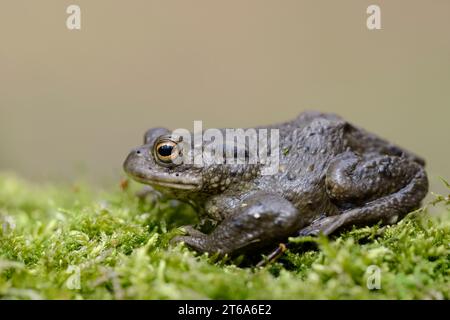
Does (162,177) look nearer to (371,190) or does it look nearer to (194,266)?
(194,266)

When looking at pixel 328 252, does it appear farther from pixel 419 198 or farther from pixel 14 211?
pixel 14 211

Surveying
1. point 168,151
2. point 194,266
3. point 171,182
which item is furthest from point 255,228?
point 168,151

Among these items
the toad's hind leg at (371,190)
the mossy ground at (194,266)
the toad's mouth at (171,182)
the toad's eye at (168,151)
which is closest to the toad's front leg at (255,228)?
the mossy ground at (194,266)

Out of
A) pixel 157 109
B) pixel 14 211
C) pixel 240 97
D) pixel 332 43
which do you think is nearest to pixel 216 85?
pixel 240 97

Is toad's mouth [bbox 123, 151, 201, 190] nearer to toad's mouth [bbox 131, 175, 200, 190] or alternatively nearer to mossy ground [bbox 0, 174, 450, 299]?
toad's mouth [bbox 131, 175, 200, 190]

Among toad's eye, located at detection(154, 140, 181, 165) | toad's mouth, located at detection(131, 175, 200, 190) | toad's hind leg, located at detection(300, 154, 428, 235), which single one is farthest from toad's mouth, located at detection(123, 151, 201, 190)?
toad's hind leg, located at detection(300, 154, 428, 235)

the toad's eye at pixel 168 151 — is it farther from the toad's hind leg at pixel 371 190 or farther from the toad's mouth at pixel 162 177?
the toad's hind leg at pixel 371 190
